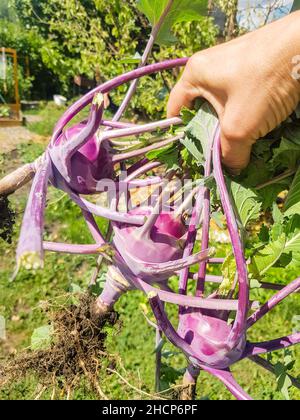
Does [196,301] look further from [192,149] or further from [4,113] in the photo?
[4,113]

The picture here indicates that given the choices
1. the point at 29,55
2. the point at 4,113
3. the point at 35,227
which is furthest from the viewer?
the point at 29,55

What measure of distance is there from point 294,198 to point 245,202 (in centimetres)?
13

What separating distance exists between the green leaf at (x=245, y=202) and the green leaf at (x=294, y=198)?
8 centimetres

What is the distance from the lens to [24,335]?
2.98 metres

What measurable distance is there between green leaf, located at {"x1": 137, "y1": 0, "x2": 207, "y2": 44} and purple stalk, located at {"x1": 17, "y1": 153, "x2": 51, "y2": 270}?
0.49 m

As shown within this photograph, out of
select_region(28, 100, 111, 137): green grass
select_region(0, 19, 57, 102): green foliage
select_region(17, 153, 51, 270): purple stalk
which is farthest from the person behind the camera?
select_region(0, 19, 57, 102): green foliage

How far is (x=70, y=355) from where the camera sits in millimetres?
1216

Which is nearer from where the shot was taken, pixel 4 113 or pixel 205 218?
pixel 205 218

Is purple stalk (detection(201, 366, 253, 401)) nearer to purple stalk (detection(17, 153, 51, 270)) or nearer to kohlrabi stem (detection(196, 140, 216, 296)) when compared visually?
kohlrabi stem (detection(196, 140, 216, 296))

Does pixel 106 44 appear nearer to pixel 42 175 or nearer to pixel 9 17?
pixel 42 175

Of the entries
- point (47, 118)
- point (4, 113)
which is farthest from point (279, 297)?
point (47, 118)

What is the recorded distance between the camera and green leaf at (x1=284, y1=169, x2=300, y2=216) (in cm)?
99

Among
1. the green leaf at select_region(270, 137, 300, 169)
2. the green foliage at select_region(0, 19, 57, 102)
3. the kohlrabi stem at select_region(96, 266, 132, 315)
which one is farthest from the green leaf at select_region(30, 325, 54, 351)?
the green foliage at select_region(0, 19, 57, 102)

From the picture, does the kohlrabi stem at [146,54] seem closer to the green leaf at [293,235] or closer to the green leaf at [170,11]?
the green leaf at [170,11]
